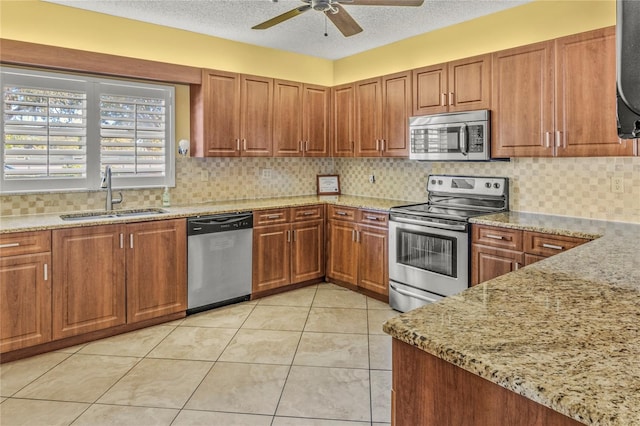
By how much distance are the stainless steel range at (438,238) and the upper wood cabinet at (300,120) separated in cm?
140

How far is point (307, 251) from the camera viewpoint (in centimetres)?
452

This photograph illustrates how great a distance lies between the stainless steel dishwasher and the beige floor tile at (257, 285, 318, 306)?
217 mm

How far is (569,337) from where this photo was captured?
1.02 meters

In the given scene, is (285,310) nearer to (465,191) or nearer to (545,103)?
(465,191)

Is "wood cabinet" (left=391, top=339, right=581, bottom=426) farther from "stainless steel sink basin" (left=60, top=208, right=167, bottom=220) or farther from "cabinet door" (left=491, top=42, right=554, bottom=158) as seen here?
"stainless steel sink basin" (left=60, top=208, right=167, bottom=220)

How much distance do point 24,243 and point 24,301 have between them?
1.31 ft

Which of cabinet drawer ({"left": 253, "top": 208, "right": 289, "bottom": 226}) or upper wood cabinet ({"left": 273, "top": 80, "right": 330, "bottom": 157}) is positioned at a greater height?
upper wood cabinet ({"left": 273, "top": 80, "right": 330, "bottom": 157})

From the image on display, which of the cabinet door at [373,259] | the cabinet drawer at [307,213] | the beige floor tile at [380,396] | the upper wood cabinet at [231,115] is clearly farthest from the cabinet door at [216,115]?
the beige floor tile at [380,396]

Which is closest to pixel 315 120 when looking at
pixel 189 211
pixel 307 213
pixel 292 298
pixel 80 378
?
pixel 307 213

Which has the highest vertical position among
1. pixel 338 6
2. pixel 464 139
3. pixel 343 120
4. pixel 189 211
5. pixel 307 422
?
pixel 338 6

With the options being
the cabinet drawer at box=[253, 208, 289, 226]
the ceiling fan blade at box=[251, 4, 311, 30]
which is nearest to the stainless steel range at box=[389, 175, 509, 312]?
the cabinet drawer at box=[253, 208, 289, 226]

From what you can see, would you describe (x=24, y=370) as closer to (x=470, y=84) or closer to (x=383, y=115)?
(x=383, y=115)

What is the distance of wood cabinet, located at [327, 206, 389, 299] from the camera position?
4.07m

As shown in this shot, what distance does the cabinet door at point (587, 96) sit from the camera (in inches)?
111
